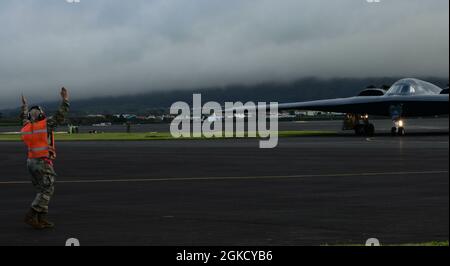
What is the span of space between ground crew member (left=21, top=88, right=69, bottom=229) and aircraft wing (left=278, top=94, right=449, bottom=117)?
46.4 m

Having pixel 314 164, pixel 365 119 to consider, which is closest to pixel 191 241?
pixel 314 164

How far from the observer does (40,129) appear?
15.7 meters

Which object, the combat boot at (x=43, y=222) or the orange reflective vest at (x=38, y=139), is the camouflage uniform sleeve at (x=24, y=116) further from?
the combat boot at (x=43, y=222)

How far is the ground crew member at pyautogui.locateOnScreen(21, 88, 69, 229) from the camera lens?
15328mm

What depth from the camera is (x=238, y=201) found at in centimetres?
1883

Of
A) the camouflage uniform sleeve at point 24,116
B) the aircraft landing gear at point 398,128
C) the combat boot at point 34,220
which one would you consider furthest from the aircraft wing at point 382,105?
the combat boot at point 34,220

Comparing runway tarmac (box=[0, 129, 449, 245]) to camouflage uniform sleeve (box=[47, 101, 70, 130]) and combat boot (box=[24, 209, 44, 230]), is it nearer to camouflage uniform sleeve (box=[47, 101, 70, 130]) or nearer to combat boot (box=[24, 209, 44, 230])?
combat boot (box=[24, 209, 44, 230])

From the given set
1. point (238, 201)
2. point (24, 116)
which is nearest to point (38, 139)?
point (24, 116)

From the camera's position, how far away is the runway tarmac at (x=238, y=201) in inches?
529

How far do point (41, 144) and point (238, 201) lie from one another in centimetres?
500

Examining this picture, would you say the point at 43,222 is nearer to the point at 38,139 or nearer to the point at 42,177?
the point at 42,177

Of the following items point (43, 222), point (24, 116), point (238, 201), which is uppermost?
point (24, 116)

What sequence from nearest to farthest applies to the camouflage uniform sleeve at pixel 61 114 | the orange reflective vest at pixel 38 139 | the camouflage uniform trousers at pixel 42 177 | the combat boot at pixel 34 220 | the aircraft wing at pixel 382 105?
1. the combat boot at pixel 34 220
2. the camouflage uniform sleeve at pixel 61 114
3. the camouflage uniform trousers at pixel 42 177
4. the orange reflective vest at pixel 38 139
5. the aircraft wing at pixel 382 105

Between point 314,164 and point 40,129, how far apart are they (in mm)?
16829
